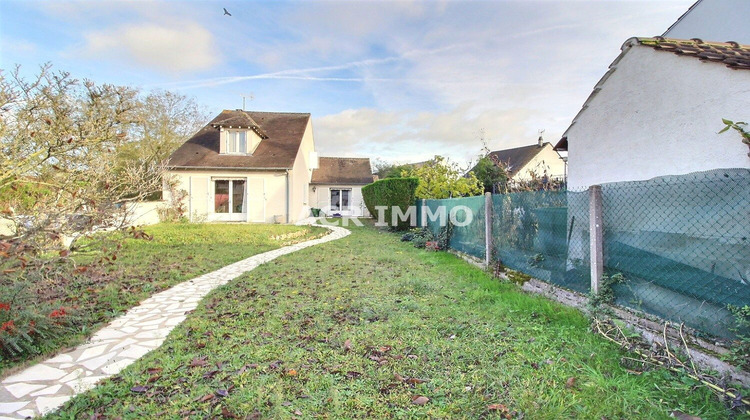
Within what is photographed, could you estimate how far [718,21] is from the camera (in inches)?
241

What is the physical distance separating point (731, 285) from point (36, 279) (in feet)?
23.3

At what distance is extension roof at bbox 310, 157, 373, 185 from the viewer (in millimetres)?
25292

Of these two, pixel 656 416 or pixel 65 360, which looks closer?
pixel 656 416

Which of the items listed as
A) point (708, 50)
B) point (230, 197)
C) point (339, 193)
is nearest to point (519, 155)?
point (339, 193)

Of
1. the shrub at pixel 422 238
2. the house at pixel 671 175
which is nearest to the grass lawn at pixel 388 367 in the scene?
the house at pixel 671 175

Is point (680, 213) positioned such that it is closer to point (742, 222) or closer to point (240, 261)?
point (742, 222)

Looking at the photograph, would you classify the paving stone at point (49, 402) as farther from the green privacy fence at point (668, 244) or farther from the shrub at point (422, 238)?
the shrub at point (422, 238)

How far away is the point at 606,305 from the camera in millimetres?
3488

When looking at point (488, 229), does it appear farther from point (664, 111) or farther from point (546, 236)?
point (664, 111)

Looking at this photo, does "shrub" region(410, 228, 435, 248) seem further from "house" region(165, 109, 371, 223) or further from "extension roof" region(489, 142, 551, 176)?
"extension roof" region(489, 142, 551, 176)

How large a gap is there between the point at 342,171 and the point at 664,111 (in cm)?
2379

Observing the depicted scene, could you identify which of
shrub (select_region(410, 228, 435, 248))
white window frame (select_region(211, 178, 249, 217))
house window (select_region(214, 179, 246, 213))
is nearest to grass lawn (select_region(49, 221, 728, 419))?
shrub (select_region(410, 228, 435, 248))

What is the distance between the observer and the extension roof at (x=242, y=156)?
1708 cm

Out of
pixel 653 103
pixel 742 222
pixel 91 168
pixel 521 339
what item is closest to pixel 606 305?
pixel 521 339
